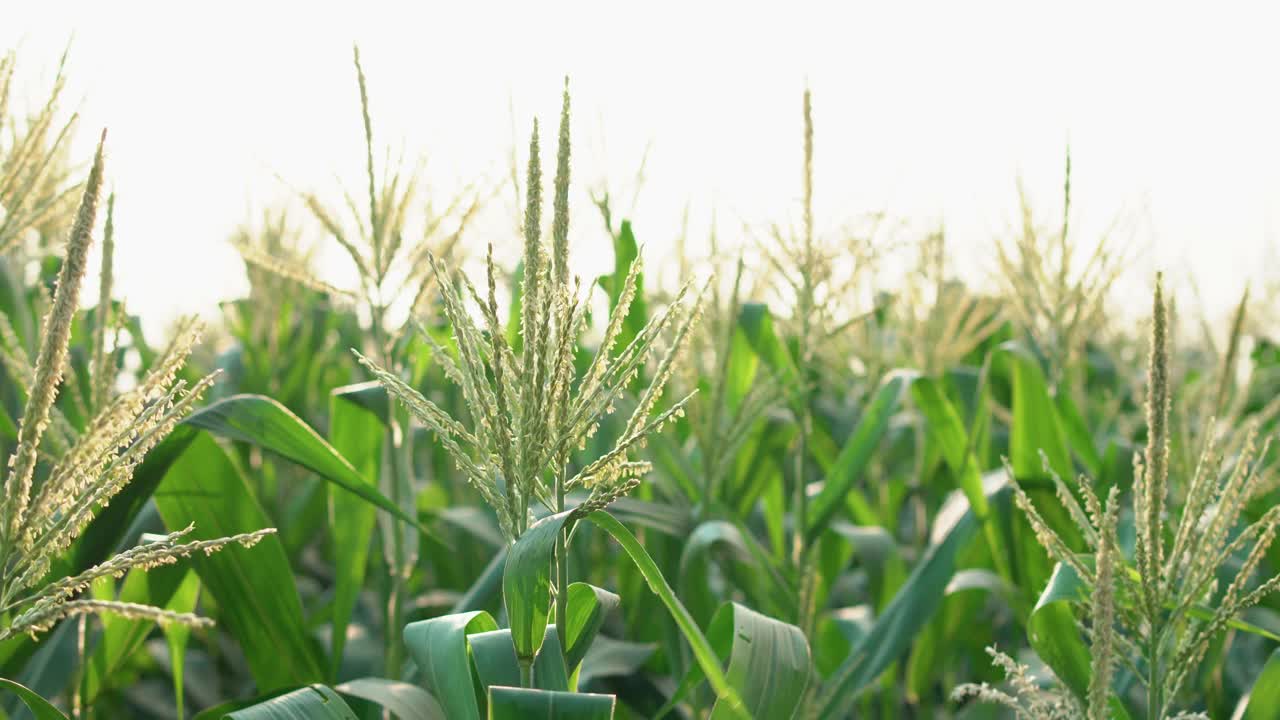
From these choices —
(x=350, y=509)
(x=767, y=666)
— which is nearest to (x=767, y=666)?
(x=767, y=666)

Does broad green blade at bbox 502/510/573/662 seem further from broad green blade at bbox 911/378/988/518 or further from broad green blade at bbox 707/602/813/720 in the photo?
broad green blade at bbox 911/378/988/518

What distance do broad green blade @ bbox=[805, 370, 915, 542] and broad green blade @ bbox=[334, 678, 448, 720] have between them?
4.12ft

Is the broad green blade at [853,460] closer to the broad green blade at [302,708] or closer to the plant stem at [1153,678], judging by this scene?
the plant stem at [1153,678]

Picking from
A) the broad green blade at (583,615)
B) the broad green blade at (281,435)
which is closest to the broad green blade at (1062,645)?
the broad green blade at (583,615)

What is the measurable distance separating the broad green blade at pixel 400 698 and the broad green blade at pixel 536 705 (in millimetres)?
429

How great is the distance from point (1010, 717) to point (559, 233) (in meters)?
2.66

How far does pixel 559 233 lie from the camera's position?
1.27m

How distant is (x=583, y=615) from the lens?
→ 4.76 ft

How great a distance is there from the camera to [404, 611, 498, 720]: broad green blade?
135 cm

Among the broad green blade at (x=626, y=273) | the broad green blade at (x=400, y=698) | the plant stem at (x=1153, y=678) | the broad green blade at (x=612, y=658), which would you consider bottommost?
the broad green blade at (x=612, y=658)

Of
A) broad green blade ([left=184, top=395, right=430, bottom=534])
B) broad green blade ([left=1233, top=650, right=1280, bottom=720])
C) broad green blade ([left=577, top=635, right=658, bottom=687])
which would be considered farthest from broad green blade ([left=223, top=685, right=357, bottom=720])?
broad green blade ([left=1233, top=650, right=1280, bottom=720])

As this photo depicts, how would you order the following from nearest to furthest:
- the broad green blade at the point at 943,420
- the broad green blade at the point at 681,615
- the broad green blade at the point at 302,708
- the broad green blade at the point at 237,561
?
the broad green blade at the point at 681,615 → the broad green blade at the point at 302,708 → the broad green blade at the point at 237,561 → the broad green blade at the point at 943,420

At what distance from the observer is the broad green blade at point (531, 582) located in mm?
1223

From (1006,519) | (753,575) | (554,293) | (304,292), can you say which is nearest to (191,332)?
(554,293)
